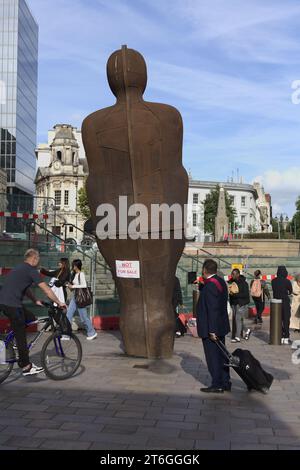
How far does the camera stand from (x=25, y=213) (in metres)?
17.4

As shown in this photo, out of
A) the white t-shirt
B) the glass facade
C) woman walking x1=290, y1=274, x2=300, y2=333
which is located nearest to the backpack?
woman walking x1=290, y1=274, x2=300, y2=333

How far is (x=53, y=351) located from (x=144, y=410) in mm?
1941

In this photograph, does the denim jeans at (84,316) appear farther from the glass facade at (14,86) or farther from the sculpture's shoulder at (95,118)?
the glass facade at (14,86)

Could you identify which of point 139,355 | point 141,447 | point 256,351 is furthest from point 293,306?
point 141,447

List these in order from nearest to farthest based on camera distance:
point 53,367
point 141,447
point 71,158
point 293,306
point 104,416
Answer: point 141,447 → point 104,416 → point 53,367 → point 293,306 → point 71,158

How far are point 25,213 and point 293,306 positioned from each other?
345 inches

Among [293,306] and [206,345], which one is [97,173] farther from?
[293,306]

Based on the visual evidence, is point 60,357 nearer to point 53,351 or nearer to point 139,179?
point 53,351

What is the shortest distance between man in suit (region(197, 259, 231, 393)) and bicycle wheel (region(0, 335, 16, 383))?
2539 mm

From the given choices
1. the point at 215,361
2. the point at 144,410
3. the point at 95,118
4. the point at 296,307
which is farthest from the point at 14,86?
the point at 144,410

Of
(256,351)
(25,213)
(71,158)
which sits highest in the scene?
(71,158)

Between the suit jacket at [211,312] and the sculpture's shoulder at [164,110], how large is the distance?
3.26m

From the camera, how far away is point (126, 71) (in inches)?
376

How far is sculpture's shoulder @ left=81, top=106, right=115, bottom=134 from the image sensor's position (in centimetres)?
956
